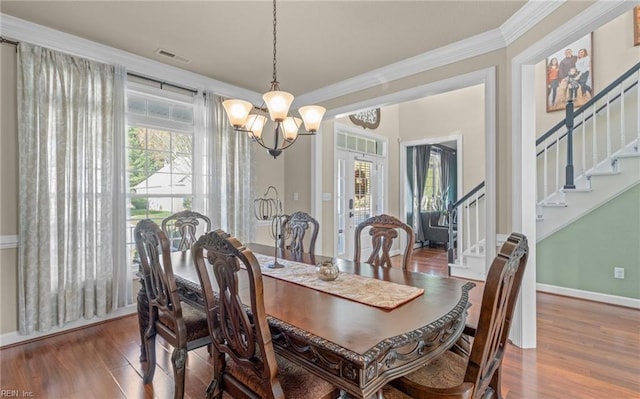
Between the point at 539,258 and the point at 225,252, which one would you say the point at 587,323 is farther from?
the point at 225,252

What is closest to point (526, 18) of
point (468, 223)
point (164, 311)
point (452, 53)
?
point (452, 53)

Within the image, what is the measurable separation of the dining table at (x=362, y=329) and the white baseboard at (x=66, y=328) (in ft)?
6.60

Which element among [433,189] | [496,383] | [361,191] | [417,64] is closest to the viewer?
[496,383]

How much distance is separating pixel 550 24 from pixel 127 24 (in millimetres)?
3361

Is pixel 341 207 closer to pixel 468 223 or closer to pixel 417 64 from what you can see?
pixel 468 223

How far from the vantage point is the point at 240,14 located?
98.6 inches

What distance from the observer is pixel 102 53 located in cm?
305

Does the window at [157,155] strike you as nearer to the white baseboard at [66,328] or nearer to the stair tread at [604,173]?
the white baseboard at [66,328]

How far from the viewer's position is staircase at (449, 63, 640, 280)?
3561 millimetres

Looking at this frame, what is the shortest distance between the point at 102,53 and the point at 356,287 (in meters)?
3.32

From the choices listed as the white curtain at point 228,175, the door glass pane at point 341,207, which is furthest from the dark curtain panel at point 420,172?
the white curtain at point 228,175

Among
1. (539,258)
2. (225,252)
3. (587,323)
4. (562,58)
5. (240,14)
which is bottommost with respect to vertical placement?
(587,323)

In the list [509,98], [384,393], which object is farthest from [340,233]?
[384,393]

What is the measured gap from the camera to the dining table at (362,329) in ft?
3.41
